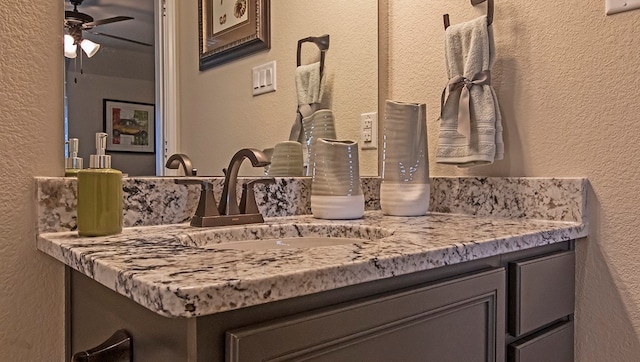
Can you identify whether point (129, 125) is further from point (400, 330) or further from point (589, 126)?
point (589, 126)

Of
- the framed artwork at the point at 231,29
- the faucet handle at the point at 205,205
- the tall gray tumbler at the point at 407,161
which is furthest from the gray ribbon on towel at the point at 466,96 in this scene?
the faucet handle at the point at 205,205

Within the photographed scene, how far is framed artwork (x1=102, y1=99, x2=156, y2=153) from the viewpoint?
97cm

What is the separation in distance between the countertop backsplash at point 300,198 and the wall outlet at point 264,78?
0.25m

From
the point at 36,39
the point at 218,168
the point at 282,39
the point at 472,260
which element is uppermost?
the point at 282,39

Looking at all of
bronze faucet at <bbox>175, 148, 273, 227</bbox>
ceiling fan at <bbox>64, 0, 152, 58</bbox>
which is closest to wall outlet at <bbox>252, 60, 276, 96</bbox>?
bronze faucet at <bbox>175, 148, 273, 227</bbox>

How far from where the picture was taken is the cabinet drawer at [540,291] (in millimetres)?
898

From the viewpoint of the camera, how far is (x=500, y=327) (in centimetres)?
86

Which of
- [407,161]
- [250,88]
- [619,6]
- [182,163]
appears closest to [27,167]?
[182,163]

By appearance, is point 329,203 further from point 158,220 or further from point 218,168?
point 158,220

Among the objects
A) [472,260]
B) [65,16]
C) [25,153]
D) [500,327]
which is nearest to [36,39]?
[65,16]

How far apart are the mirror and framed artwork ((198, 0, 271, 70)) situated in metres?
0.02

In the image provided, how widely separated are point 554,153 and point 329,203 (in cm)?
55

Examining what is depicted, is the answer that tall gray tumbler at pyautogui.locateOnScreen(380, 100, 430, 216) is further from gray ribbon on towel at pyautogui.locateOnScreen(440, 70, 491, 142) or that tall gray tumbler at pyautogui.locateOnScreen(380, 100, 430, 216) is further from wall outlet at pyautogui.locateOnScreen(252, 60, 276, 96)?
wall outlet at pyautogui.locateOnScreen(252, 60, 276, 96)

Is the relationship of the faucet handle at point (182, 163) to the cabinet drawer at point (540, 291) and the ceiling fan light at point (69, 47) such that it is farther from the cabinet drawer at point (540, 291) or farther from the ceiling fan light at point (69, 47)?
the cabinet drawer at point (540, 291)
